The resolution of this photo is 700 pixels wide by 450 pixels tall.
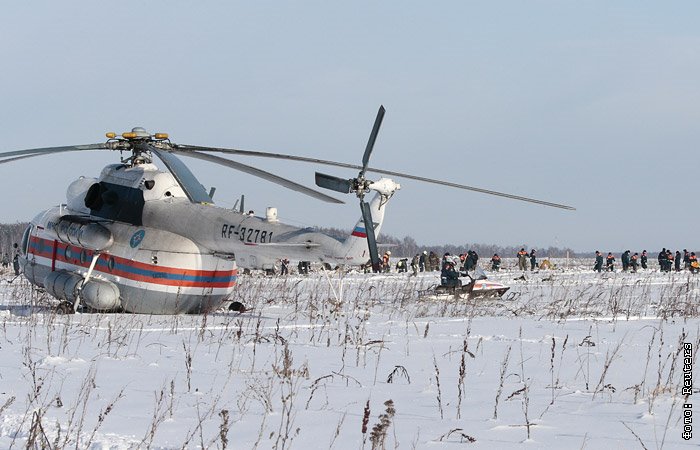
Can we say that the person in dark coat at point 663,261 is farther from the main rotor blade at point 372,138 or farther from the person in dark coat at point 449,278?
the main rotor blade at point 372,138

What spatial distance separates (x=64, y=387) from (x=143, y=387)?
57cm

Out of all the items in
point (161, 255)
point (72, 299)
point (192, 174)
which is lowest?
point (72, 299)

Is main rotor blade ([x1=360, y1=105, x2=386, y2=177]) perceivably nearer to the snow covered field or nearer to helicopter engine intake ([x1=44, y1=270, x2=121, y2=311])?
the snow covered field

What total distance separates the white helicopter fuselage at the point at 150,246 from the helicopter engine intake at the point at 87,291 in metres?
0.02

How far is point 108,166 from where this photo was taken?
1505 cm

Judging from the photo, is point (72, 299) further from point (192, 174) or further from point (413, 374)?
point (413, 374)

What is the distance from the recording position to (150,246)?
46.4 feet

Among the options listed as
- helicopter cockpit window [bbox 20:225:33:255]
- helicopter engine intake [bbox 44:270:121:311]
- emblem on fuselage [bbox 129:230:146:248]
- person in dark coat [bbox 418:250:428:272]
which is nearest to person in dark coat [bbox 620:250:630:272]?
person in dark coat [bbox 418:250:428:272]

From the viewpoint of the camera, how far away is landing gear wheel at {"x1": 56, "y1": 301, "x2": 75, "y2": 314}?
1409cm

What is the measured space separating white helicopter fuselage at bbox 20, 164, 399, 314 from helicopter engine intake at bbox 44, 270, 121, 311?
0.02 m

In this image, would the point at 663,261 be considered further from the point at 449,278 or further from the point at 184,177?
the point at 184,177

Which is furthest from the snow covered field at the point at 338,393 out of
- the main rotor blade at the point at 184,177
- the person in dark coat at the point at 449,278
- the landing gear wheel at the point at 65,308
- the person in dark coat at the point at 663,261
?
the person in dark coat at the point at 663,261

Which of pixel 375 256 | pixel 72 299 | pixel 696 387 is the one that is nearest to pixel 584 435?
pixel 696 387

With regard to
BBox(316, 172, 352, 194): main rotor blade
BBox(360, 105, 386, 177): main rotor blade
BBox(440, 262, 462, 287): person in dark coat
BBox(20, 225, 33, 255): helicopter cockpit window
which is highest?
BBox(360, 105, 386, 177): main rotor blade
